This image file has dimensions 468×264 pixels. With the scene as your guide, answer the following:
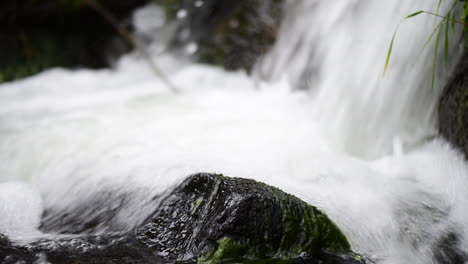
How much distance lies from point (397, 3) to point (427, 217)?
6.06 feet

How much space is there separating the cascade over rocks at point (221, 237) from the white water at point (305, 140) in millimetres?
153

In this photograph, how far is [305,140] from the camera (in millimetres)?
3457

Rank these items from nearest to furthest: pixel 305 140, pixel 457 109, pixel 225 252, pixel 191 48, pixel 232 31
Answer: pixel 225 252
pixel 457 109
pixel 305 140
pixel 232 31
pixel 191 48

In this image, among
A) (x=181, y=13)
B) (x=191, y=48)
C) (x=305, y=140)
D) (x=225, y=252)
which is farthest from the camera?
(x=181, y=13)

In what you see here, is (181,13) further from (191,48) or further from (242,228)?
(242,228)

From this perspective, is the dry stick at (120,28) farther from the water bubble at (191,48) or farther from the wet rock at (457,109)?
the wet rock at (457,109)

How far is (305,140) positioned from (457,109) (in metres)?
1.17

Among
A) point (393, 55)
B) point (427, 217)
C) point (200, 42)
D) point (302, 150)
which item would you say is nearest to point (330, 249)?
point (427, 217)

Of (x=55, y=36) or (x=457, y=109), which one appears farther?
(x=55, y=36)

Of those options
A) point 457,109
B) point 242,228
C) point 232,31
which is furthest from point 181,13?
point 242,228

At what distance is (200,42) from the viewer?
6168 millimetres

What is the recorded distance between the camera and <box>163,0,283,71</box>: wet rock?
211 inches

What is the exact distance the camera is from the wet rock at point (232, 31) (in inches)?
211

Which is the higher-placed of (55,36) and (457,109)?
(55,36)
